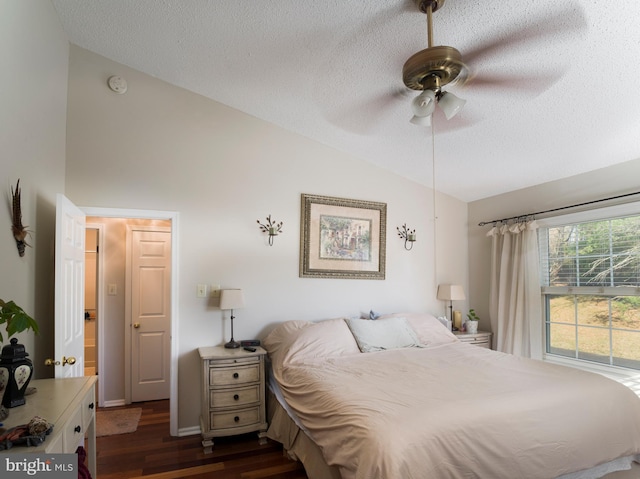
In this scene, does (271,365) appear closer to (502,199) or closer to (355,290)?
(355,290)

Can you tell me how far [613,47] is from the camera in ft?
6.93

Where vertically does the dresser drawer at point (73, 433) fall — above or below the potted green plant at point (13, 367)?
below

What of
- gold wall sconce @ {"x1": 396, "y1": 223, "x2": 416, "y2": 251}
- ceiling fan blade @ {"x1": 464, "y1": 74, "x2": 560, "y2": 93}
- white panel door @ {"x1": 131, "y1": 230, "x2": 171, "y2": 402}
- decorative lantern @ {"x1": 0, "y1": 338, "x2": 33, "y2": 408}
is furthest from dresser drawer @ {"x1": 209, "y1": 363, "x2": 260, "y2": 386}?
ceiling fan blade @ {"x1": 464, "y1": 74, "x2": 560, "y2": 93}

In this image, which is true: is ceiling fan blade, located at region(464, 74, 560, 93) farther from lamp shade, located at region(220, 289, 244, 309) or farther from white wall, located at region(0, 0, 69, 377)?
white wall, located at region(0, 0, 69, 377)

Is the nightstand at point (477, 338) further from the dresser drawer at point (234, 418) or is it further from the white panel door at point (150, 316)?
the white panel door at point (150, 316)

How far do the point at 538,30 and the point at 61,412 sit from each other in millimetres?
3055

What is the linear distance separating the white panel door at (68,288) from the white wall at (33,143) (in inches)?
6.5

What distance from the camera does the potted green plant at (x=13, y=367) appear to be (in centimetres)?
152

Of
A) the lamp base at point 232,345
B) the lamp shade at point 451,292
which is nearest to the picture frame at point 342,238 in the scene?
the lamp shade at point 451,292

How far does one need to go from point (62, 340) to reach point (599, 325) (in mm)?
4322

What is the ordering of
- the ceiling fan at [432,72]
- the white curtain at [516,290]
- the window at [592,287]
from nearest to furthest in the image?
the ceiling fan at [432,72] → the window at [592,287] → the white curtain at [516,290]

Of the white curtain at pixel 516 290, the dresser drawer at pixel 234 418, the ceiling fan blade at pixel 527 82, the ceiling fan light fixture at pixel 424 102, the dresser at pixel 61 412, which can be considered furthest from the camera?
the white curtain at pixel 516 290

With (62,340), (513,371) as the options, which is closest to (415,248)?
(513,371)

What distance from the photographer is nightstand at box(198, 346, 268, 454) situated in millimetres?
2979
